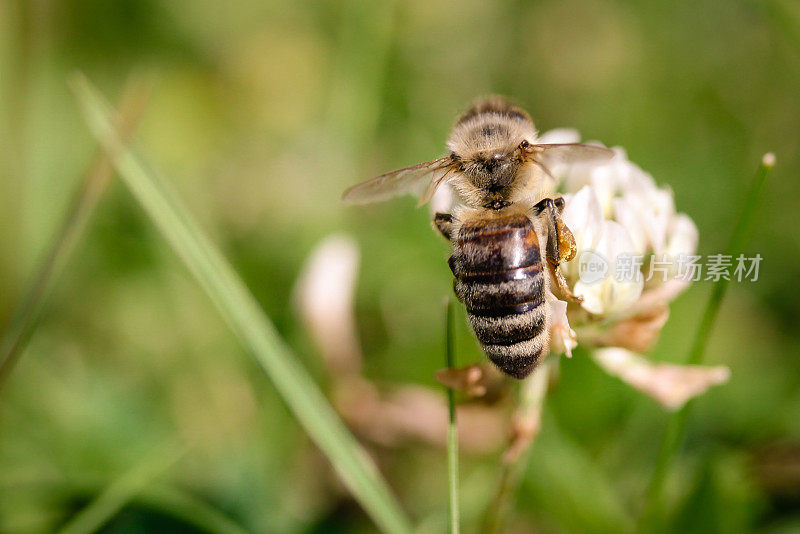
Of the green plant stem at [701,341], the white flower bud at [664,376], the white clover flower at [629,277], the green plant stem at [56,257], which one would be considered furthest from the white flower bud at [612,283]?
the green plant stem at [56,257]

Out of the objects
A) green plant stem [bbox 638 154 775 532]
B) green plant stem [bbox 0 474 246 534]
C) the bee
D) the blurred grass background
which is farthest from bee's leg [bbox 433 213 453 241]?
green plant stem [bbox 0 474 246 534]

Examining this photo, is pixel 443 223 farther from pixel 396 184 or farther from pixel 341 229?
pixel 341 229

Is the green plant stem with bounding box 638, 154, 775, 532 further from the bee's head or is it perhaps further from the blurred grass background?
the bee's head

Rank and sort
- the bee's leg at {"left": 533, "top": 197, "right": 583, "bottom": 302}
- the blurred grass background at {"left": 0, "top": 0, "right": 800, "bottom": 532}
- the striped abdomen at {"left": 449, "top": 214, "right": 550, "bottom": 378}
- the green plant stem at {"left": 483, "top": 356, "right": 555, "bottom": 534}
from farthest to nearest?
1. the blurred grass background at {"left": 0, "top": 0, "right": 800, "bottom": 532}
2. the green plant stem at {"left": 483, "top": 356, "right": 555, "bottom": 534}
3. the bee's leg at {"left": 533, "top": 197, "right": 583, "bottom": 302}
4. the striped abdomen at {"left": 449, "top": 214, "right": 550, "bottom": 378}

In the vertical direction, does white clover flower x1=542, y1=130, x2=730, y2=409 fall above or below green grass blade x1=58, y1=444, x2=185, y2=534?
above

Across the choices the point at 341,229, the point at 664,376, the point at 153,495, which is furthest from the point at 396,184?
the point at 341,229

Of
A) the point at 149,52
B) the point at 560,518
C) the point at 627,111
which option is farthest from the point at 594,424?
the point at 149,52
